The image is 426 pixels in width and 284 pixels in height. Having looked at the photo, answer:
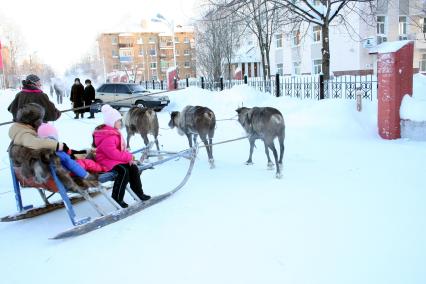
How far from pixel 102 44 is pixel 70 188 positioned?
76246 mm

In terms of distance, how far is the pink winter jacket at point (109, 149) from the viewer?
14.8ft

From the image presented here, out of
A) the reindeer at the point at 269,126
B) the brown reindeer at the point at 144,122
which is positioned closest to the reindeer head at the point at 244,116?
the reindeer at the point at 269,126

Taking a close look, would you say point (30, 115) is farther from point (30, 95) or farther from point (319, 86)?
point (319, 86)

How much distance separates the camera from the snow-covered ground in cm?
330

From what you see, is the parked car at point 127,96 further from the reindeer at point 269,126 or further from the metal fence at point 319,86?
the reindeer at point 269,126

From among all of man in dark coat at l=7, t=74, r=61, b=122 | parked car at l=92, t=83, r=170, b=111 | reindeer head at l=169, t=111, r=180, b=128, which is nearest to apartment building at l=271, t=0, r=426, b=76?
parked car at l=92, t=83, r=170, b=111

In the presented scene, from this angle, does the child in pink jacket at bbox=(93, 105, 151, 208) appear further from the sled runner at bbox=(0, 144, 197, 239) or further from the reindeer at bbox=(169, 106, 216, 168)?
the reindeer at bbox=(169, 106, 216, 168)

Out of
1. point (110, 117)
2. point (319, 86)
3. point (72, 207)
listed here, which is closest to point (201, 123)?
point (110, 117)

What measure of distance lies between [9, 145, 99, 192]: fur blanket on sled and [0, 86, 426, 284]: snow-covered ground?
2.10 feet

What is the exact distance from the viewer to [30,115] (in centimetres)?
414

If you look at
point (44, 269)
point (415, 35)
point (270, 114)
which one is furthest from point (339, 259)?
point (415, 35)

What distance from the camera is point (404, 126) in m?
8.41

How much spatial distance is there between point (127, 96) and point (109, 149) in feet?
51.9

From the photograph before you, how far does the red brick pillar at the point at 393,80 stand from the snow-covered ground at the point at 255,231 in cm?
140
